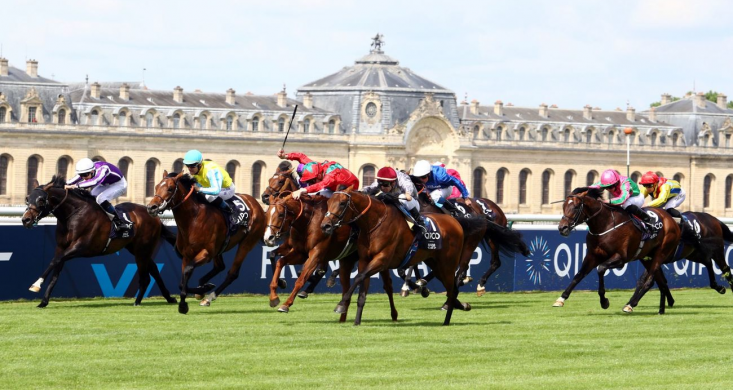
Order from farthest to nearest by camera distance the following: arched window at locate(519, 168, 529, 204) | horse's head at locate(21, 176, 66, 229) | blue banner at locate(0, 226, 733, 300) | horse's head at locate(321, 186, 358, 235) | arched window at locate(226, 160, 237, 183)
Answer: arched window at locate(519, 168, 529, 204) → arched window at locate(226, 160, 237, 183) → blue banner at locate(0, 226, 733, 300) → horse's head at locate(21, 176, 66, 229) → horse's head at locate(321, 186, 358, 235)

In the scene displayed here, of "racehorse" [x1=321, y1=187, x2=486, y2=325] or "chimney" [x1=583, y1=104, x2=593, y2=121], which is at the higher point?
"chimney" [x1=583, y1=104, x2=593, y2=121]

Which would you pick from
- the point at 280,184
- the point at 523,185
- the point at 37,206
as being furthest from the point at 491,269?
the point at 523,185

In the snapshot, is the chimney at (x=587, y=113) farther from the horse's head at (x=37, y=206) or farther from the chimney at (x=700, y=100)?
the horse's head at (x=37, y=206)

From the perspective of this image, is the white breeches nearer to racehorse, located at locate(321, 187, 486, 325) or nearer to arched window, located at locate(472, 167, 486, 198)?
racehorse, located at locate(321, 187, 486, 325)

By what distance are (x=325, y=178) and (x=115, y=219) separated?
349 cm

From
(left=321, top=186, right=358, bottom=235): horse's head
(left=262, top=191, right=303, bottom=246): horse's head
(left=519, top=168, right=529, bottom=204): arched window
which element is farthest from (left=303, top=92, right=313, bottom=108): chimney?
(left=321, top=186, right=358, bottom=235): horse's head

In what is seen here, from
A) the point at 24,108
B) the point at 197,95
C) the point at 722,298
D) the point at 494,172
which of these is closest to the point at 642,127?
the point at 494,172

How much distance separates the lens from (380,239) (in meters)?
17.9

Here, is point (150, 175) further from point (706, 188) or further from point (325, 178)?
point (325, 178)

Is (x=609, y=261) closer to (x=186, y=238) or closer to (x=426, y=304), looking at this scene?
(x=426, y=304)

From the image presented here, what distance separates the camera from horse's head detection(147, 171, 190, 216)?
62.3 ft

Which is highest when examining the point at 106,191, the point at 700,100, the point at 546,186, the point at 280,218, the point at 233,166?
the point at 700,100

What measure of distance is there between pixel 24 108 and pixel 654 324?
244ft

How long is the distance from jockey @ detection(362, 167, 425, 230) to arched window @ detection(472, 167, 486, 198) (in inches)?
3448
